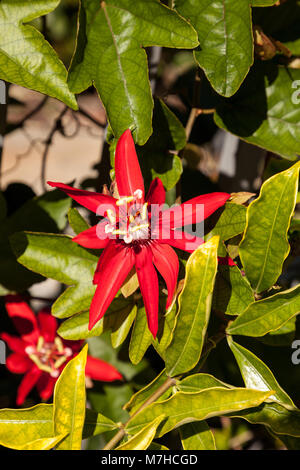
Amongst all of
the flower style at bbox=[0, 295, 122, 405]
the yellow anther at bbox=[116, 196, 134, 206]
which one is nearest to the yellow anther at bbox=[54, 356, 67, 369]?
the flower style at bbox=[0, 295, 122, 405]

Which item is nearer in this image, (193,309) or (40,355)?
(193,309)

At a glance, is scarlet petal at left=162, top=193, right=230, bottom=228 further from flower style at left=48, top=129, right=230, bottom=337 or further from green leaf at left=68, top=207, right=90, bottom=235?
green leaf at left=68, top=207, right=90, bottom=235

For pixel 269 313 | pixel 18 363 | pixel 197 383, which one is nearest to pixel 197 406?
pixel 197 383

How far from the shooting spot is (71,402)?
0.67m

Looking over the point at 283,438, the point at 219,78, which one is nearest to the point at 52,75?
the point at 219,78

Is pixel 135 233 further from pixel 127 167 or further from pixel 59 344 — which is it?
pixel 59 344

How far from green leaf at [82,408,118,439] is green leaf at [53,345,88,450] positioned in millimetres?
73

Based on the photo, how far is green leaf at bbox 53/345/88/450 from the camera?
662 millimetres

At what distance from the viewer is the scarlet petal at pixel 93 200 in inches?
27.3

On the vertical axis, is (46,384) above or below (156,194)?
below

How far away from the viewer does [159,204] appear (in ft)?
2.48

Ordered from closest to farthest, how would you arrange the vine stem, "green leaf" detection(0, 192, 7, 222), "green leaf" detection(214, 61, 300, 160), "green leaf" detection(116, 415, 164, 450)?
"green leaf" detection(116, 415, 164, 450), the vine stem, "green leaf" detection(214, 61, 300, 160), "green leaf" detection(0, 192, 7, 222)

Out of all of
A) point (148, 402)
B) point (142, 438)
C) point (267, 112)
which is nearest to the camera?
point (142, 438)

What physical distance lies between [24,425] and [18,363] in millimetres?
346
